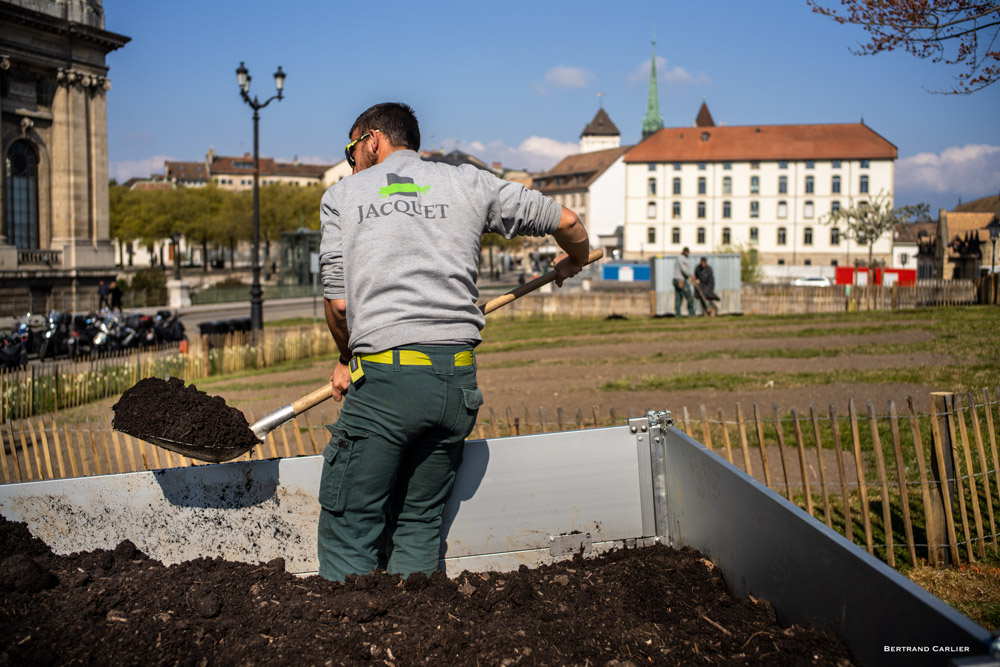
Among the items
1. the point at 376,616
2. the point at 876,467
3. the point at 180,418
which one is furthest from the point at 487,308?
the point at 876,467

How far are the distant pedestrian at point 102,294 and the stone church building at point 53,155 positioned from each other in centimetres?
25

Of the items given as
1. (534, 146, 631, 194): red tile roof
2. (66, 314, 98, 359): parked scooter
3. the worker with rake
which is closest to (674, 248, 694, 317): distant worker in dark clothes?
(66, 314, 98, 359): parked scooter

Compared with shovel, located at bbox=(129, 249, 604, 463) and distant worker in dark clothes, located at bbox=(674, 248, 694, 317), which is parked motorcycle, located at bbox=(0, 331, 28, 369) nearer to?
shovel, located at bbox=(129, 249, 604, 463)

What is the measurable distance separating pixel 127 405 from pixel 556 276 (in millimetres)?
1972

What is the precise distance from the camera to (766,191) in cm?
10281

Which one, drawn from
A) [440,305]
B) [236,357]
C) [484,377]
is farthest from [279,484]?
[236,357]

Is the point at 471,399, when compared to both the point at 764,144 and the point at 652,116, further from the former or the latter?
the point at 652,116

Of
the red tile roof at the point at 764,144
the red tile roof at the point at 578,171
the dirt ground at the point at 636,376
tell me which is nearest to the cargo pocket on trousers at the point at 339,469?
the dirt ground at the point at 636,376

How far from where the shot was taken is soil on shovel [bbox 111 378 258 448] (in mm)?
3484

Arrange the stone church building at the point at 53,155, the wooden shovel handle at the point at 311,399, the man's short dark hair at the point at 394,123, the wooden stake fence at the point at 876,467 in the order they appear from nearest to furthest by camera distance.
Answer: the man's short dark hair at the point at 394,123 → the wooden shovel handle at the point at 311,399 → the wooden stake fence at the point at 876,467 → the stone church building at the point at 53,155

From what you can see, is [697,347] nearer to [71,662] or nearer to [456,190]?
[456,190]

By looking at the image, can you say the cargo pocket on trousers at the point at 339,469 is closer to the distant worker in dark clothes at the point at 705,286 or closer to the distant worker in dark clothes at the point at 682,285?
the distant worker in dark clothes at the point at 705,286

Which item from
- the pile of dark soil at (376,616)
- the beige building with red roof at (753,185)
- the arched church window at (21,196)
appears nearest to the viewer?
the pile of dark soil at (376,616)

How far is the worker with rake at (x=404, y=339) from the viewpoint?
3023 millimetres
